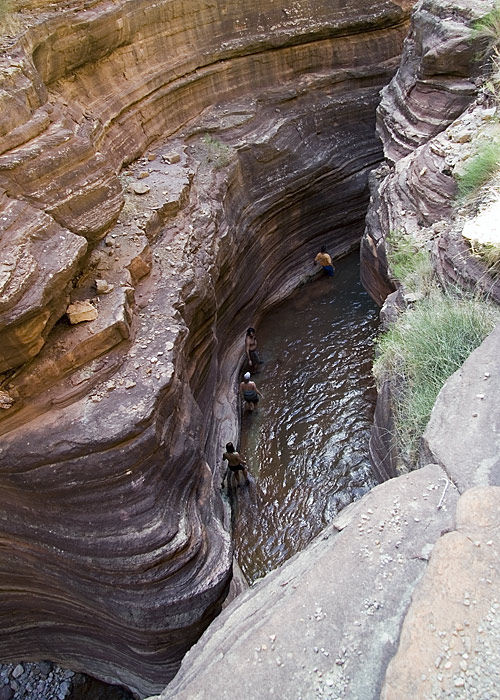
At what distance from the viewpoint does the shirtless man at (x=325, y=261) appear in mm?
10445

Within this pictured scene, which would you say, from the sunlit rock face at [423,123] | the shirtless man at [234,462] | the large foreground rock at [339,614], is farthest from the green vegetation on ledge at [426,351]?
the shirtless man at [234,462]

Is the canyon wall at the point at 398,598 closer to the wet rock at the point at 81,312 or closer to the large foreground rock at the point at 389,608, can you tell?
the large foreground rock at the point at 389,608

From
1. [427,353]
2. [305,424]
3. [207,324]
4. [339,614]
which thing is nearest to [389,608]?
[339,614]

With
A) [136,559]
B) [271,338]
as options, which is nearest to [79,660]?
[136,559]

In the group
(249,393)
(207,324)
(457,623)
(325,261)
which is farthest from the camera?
(325,261)

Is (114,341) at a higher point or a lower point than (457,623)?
higher

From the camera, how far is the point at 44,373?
4.85m

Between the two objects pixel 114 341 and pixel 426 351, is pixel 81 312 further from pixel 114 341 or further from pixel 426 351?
pixel 426 351

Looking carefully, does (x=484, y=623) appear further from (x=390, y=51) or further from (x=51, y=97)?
(x=390, y=51)

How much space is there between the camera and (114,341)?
17.2ft

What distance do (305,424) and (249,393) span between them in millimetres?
868

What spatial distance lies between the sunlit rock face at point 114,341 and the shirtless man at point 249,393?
0.29m

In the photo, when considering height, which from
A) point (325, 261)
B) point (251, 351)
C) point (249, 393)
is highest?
point (325, 261)

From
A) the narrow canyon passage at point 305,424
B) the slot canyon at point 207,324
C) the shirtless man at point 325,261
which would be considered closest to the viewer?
the slot canyon at point 207,324
